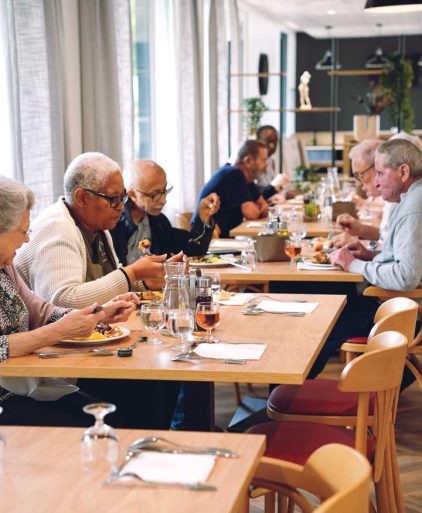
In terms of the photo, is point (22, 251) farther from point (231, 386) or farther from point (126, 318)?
point (231, 386)

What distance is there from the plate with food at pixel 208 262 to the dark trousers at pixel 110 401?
0.85 meters

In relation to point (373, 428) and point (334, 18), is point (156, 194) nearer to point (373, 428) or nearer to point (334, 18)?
point (373, 428)

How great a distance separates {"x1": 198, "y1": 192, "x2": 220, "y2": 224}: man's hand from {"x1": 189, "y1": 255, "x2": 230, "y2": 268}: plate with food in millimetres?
313

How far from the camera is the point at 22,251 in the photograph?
330cm

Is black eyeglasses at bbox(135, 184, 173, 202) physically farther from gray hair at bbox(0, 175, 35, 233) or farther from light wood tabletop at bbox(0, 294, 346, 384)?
gray hair at bbox(0, 175, 35, 233)

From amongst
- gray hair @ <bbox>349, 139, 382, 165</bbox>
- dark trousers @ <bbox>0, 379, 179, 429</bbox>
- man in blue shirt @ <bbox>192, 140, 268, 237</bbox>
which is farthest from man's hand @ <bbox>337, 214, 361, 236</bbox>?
dark trousers @ <bbox>0, 379, 179, 429</bbox>

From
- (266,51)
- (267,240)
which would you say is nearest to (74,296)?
(267,240)

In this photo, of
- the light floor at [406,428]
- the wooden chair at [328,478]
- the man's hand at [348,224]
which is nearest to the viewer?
the wooden chair at [328,478]

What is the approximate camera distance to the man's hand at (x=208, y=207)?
188 inches

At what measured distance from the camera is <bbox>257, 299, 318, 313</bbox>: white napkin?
3.35m

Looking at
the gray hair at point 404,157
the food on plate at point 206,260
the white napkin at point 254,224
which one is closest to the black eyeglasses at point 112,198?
the food on plate at point 206,260

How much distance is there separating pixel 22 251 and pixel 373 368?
4.67 feet

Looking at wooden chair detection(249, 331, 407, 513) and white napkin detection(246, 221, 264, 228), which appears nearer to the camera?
wooden chair detection(249, 331, 407, 513)

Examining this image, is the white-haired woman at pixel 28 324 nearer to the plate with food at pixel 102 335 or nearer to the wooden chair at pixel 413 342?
the plate with food at pixel 102 335
